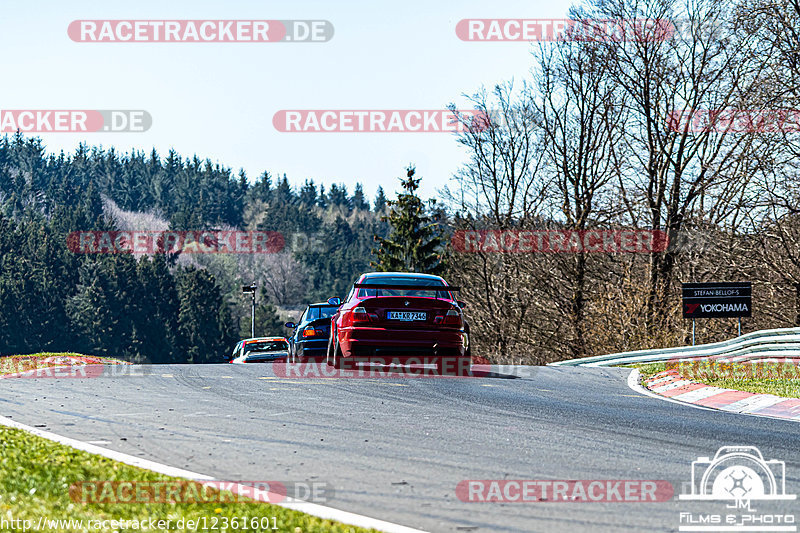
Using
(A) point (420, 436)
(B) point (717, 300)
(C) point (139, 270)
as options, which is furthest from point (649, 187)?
(C) point (139, 270)

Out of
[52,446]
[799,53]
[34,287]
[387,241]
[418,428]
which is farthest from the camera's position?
[34,287]

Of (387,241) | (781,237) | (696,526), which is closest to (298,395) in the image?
(696,526)

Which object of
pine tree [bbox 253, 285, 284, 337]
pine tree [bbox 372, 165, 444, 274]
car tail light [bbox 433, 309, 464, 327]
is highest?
pine tree [bbox 372, 165, 444, 274]

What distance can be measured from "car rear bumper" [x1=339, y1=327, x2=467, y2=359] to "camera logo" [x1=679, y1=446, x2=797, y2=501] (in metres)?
6.88

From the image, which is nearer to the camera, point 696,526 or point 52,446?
point 696,526

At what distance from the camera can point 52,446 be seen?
773 centimetres

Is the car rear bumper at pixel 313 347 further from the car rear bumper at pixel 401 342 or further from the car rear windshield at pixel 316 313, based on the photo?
the car rear bumper at pixel 401 342

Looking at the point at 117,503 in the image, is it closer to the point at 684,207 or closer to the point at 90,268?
the point at 684,207

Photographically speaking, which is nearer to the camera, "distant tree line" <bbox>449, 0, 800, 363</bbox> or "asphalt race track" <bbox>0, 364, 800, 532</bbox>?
"asphalt race track" <bbox>0, 364, 800, 532</bbox>

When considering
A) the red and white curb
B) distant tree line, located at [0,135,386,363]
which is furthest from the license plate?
distant tree line, located at [0,135,386,363]

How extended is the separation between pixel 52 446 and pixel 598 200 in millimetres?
31953

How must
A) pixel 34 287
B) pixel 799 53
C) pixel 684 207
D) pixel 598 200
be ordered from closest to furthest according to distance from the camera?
1. pixel 799 53
2. pixel 684 207
3. pixel 598 200
4. pixel 34 287

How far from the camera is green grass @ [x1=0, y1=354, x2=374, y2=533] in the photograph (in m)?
5.19

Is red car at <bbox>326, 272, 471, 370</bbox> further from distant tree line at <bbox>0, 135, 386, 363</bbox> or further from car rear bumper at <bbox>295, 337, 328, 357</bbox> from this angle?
distant tree line at <bbox>0, 135, 386, 363</bbox>
